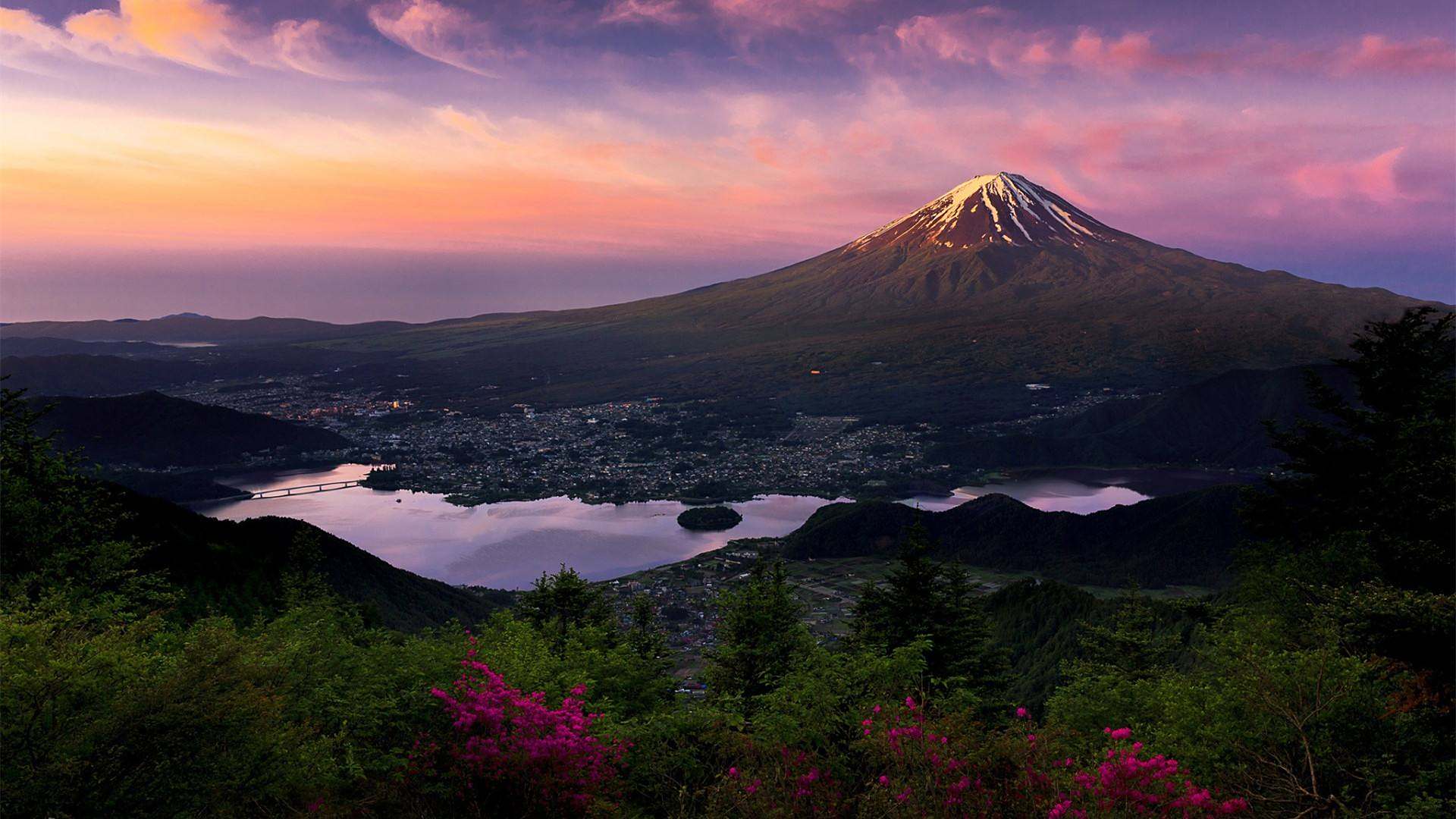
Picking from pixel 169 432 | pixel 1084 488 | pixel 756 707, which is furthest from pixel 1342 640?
pixel 169 432

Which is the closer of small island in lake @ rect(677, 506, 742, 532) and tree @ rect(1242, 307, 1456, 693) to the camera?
tree @ rect(1242, 307, 1456, 693)

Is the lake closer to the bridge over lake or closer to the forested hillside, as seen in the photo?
the bridge over lake

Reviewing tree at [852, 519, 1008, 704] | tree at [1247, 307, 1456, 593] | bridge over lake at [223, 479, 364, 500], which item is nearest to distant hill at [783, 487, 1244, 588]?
tree at [852, 519, 1008, 704]

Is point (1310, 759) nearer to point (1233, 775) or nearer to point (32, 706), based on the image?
point (1233, 775)

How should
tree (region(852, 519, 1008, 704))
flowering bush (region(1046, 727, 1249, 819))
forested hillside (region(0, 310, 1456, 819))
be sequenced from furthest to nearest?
tree (region(852, 519, 1008, 704))
forested hillside (region(0, 310, 1456, 819))
flowering bush (region(1046, 727, 1249, 819))

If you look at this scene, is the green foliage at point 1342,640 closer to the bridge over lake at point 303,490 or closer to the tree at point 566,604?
the tree at point 566,604

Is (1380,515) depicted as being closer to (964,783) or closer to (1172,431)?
(964,783)

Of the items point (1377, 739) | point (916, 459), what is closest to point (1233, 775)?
point (1377, 739)
